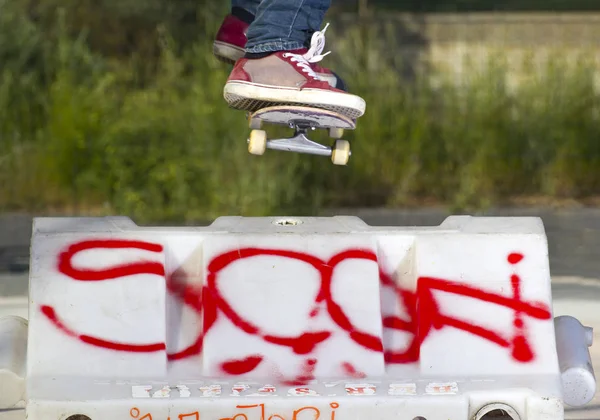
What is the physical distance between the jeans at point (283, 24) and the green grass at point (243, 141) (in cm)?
336

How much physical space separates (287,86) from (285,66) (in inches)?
3.4

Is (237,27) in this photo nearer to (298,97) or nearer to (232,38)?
(232,38)

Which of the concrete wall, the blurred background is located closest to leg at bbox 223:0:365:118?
the blurred background

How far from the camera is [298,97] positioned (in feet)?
15.1

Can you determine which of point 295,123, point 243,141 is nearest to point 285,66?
point 295,123

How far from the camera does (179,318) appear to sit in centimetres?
403

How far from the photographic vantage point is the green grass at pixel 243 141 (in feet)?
27.3

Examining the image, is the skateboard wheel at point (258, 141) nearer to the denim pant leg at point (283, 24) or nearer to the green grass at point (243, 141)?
the denim pant leg at point (283, 24)

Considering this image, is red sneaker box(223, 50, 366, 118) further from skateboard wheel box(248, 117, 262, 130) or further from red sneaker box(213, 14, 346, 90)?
red sneaker box(213, 14, 346, 90)

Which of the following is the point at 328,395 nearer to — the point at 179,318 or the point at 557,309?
the point at 179,318

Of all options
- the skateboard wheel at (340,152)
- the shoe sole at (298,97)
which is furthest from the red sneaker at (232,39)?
the skateboard wheel at (340,152)

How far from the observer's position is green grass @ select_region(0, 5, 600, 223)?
8.32m

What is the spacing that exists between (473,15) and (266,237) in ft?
22.0

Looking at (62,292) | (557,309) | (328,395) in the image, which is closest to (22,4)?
(557,309)
